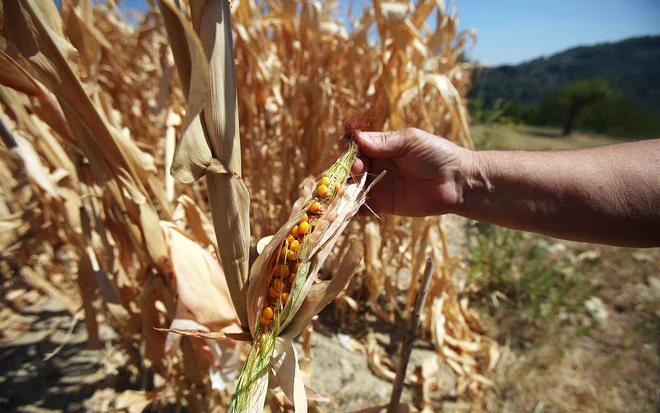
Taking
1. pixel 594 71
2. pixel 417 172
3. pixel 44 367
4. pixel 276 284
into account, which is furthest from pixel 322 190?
pixel 594 71

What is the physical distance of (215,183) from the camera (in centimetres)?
51

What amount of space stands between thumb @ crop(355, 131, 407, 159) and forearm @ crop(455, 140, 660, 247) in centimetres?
28

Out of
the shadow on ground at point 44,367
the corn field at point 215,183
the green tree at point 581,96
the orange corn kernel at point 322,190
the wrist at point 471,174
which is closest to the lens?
the corn field at point 215,183

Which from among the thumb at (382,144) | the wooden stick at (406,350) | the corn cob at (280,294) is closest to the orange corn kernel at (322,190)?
the corn cob at (280,294)

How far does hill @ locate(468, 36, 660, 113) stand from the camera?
2686 cm

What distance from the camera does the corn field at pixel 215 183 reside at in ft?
1.71

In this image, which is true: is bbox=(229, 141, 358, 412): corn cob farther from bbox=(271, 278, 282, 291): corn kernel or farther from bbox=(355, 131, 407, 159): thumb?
bbox=(355, 131, 407, 159): thumb

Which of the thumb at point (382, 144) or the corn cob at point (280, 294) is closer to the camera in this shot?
the corn cob at point (280, 294)

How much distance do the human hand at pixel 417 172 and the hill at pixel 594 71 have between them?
91.2ft

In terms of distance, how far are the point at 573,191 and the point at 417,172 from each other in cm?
47

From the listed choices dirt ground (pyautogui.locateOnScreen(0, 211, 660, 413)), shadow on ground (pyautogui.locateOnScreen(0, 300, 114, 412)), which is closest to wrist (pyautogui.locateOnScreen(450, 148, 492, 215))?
dirt ground (pyautogui.locateOnScreen(0, 211, 660, 413))

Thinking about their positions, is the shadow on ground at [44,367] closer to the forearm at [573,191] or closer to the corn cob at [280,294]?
the corn cob at [280,294]

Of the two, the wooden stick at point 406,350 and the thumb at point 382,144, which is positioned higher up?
the thumb at point 382,144

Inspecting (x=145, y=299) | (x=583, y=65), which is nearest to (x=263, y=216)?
(x=145, y=299)
